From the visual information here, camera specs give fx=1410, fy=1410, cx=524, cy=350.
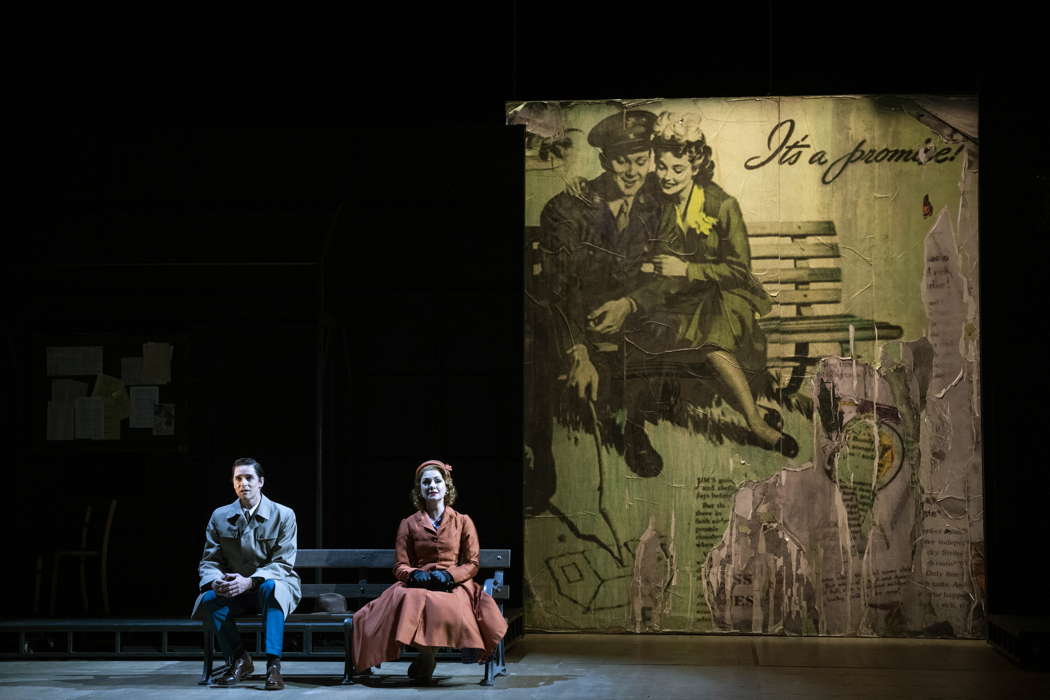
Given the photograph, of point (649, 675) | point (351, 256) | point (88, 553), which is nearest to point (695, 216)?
point (351, 256)

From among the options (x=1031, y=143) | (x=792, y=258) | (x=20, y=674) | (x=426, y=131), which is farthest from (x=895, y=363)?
(x=20, y=674)

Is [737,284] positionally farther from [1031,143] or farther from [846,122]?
[1031,143]

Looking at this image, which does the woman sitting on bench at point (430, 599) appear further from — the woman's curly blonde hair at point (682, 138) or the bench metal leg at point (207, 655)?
the woman's curly blonde hair at point (682, 138)

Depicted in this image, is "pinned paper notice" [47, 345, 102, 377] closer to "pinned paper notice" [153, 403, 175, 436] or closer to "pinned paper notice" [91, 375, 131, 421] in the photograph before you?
"pinned paper notice" [91, 375, 131, 421]

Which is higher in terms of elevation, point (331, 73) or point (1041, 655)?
point (331, 73)

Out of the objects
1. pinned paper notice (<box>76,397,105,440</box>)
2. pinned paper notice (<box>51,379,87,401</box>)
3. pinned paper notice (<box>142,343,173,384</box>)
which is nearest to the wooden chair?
pinned paper notice (<box>76,397,105,440</box>)

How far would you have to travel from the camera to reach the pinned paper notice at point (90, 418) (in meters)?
9.35

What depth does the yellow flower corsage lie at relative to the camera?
9.80 metres

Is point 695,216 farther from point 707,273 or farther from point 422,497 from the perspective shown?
point 422,497

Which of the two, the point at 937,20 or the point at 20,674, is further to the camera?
the point at 937,20

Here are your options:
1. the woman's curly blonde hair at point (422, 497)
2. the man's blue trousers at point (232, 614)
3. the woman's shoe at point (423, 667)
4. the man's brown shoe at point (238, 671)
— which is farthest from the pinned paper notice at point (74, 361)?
the woman's shoe at point (423, 667)

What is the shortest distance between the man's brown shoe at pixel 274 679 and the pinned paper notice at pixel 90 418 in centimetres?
285

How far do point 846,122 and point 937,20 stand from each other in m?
0.90

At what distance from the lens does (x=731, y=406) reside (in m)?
9.68
